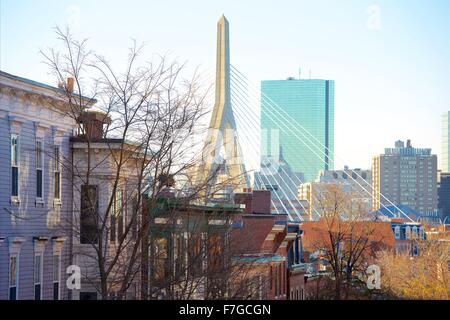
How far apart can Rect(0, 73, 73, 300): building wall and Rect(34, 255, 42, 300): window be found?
20 centimetres

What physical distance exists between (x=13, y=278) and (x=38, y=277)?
1630 millimetres

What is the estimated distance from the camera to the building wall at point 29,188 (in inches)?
1029

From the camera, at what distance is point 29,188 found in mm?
27609

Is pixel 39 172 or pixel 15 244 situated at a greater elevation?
pixel 39 172

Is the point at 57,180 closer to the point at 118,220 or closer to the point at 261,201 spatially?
the point at 118,220

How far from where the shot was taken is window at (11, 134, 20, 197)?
26625 millimetres

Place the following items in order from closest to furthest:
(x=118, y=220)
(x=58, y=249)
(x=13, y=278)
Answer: (x=13, y=278)
(x=118, y=220)
(x=58, y=249)

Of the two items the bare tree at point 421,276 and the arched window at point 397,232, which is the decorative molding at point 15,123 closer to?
the bare tree at point 421,276

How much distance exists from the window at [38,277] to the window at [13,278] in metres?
1.18

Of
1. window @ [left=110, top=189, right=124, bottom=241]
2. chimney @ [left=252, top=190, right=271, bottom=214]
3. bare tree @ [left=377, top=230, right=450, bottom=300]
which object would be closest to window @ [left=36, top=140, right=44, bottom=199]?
window @ [left=110, top=189, right=124, bottom=241]

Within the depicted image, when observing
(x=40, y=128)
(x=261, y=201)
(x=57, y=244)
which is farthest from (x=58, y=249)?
(x=261, y=201)

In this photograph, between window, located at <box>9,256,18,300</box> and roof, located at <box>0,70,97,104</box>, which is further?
window, located at <box>9,256,18,300</box>

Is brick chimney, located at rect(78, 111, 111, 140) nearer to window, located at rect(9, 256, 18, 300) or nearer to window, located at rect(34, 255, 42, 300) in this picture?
window, located at rect(34, 255, 42, 300)

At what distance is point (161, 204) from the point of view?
27.1 m
